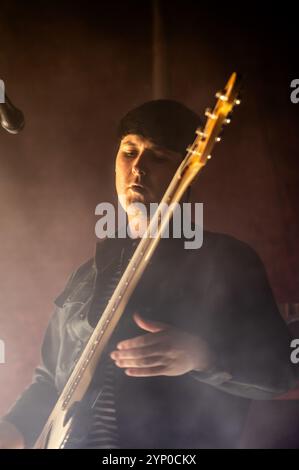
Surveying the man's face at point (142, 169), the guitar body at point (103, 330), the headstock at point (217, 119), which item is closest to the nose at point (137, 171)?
the man's face at point (142, 169)

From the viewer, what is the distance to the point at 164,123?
1.42 m

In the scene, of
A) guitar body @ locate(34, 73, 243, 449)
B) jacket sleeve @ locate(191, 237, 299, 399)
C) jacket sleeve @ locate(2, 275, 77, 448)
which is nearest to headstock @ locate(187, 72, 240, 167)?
guitar body @ locate(34, 73, 243, 449)

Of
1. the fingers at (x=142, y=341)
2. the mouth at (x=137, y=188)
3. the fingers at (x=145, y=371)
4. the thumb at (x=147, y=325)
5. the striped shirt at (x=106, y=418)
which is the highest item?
the mouth at (x=137, y=188)

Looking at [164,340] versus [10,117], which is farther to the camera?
[10,117]

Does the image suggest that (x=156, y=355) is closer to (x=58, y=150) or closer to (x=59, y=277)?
(x=59, y=277)

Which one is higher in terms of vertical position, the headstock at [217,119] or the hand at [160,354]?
the headstock at [217,119]

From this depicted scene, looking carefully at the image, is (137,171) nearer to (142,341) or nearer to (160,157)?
(160,157)

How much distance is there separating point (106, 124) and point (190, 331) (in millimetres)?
656

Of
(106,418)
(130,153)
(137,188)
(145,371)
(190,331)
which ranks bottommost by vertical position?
(106,418)

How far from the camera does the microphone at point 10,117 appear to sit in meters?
1.41

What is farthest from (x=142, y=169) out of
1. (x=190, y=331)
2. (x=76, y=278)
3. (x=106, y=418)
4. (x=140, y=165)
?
(x=106, y=418)

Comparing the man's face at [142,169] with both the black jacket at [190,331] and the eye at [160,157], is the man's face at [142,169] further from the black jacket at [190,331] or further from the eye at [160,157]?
the black jacket at [190,331]

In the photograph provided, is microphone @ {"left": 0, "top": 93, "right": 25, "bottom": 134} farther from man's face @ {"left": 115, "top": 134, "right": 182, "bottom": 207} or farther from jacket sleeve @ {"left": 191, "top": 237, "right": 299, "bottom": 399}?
jacket sleeve @ {"left": 191, "top": 237, "right": 299, "bottom": 399}

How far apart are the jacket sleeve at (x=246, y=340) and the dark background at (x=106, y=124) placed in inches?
4.1
